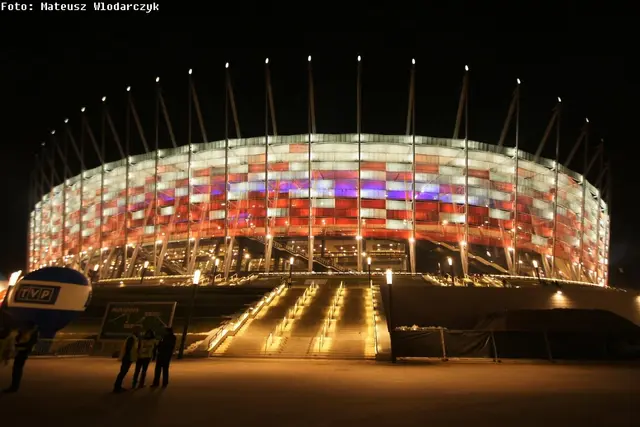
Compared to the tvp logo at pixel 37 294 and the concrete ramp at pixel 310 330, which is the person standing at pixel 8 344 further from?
the concrete ramp at pixel 310 330

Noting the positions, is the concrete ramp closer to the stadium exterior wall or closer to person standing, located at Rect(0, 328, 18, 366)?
person standing, located at Rect(0, 328, 18, 366)

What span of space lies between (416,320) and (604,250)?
65636 mm

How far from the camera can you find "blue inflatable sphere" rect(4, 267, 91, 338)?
813 inches

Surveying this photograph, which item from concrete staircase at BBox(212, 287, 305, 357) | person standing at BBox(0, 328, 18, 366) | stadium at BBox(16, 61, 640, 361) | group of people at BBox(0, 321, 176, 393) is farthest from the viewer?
stadium at BBox(16, 61, 640, 361)

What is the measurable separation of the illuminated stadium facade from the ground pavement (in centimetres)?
4736

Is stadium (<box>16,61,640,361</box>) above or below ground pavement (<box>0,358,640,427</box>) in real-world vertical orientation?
above

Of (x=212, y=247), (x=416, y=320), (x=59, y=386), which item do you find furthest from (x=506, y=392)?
(x=212, y=247)

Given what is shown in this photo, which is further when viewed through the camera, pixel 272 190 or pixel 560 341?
pixel 272 190

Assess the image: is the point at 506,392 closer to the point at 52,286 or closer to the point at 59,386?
the point at 59,386

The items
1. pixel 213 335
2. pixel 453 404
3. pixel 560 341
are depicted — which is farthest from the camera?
pixel 213 335

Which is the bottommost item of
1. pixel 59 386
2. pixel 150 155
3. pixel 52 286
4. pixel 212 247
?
pixel 59 386

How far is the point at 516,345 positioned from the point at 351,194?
156ft

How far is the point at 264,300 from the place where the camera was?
35469 mm

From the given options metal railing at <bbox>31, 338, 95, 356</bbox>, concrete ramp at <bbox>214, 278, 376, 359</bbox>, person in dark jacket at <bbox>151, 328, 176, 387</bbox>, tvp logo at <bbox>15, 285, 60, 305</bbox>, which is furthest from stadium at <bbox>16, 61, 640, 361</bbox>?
person in dark jacket at <bbox>151, 328, 176, 387</bbox>
